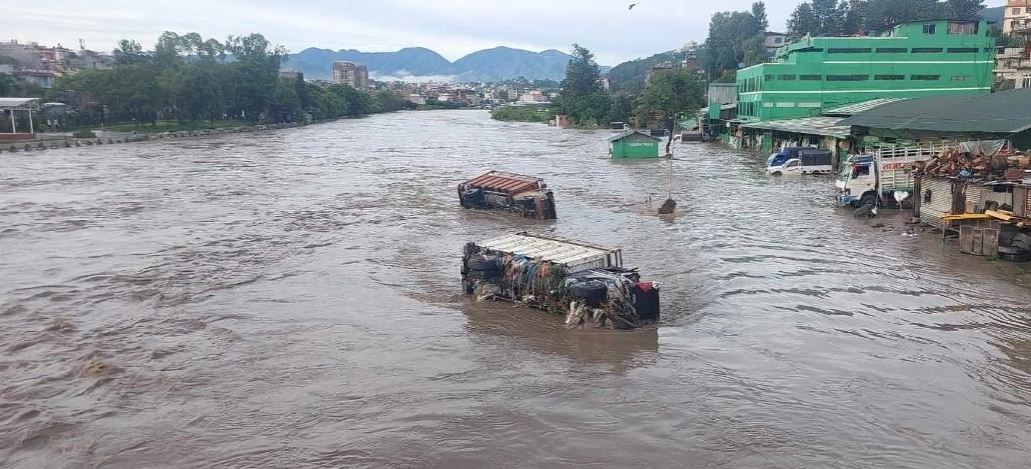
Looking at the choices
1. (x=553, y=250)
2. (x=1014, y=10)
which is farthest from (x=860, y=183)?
(x=1014, y=10)

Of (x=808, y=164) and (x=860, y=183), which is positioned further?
(x=808, y=164)

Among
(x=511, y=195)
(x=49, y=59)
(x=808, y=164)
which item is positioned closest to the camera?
(x=511, y=195)

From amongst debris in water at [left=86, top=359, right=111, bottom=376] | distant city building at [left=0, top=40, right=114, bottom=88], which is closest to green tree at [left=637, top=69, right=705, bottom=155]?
debris in water at [left=86, top=359, right=111, bottom=376]

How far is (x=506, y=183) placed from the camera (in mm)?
25938

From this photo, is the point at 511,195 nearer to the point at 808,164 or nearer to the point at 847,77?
the point at 808,164

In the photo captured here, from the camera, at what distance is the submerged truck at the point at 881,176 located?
23047 mm

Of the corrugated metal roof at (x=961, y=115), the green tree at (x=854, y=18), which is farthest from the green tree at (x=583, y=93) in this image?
the corrugated metal roof at (x=961, y=115)

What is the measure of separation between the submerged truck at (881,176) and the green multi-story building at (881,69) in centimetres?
3024

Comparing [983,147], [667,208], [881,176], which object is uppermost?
[983,147]

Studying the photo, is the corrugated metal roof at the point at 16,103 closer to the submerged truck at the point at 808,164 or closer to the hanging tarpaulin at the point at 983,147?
the submerged truck at the point at 808,164

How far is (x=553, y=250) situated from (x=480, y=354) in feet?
10.3

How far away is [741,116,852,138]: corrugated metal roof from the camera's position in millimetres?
35594

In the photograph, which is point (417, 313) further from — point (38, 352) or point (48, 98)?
point (48, 98)

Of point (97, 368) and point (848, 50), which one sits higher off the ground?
point (848, 50)
